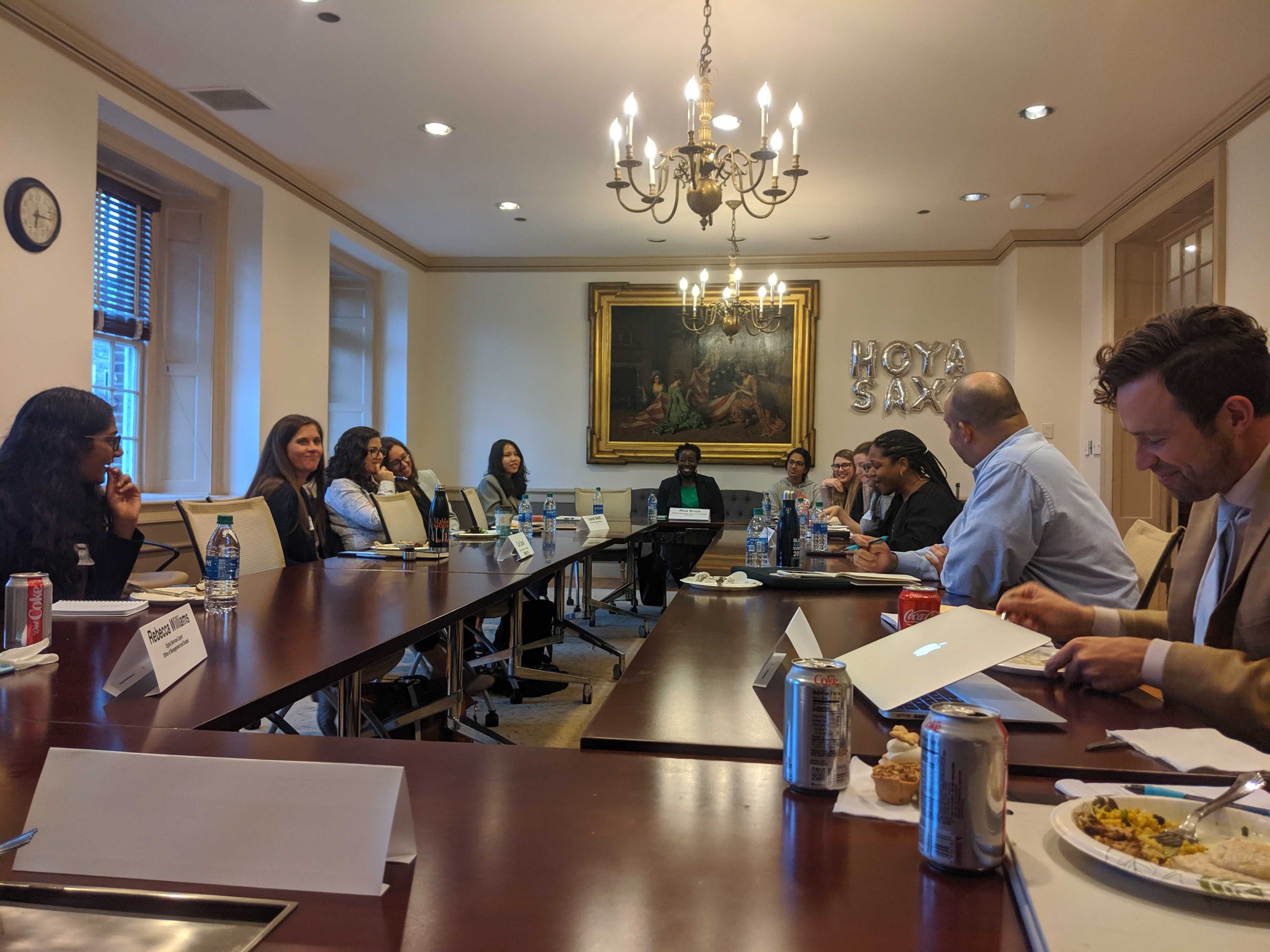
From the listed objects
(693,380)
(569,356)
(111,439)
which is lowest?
(111,439)

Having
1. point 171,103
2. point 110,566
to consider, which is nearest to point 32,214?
point 171,103

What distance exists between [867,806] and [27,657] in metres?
1.33

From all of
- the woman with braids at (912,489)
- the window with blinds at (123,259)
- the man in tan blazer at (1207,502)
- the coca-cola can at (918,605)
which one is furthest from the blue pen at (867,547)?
the window with blinds at (123,259)

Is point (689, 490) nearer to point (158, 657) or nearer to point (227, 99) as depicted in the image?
point (227, 99)

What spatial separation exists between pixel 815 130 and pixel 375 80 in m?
2.33

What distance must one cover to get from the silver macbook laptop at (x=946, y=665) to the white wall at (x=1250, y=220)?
400 centimetres

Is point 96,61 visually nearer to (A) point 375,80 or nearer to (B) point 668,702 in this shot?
(A) point 375,80

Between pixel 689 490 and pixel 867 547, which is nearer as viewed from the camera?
pixel 867 547

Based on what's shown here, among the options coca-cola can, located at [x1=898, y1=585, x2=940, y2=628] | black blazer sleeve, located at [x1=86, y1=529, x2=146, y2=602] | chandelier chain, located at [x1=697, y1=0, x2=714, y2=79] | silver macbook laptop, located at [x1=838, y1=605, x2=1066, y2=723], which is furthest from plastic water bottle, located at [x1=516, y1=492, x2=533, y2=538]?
silver macbook laptop, located at [x1=838, y1=605, x2=1066, y2=723]

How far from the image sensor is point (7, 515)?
2326mm

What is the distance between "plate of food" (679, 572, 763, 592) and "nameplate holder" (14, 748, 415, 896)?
1663mm

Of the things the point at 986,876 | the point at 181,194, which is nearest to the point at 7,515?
the point at 986,876

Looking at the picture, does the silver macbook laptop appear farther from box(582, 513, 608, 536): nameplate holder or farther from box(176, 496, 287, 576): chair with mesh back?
box(582, 513, 608, 536): nameplate holder

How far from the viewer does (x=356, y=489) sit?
4.38 meters
